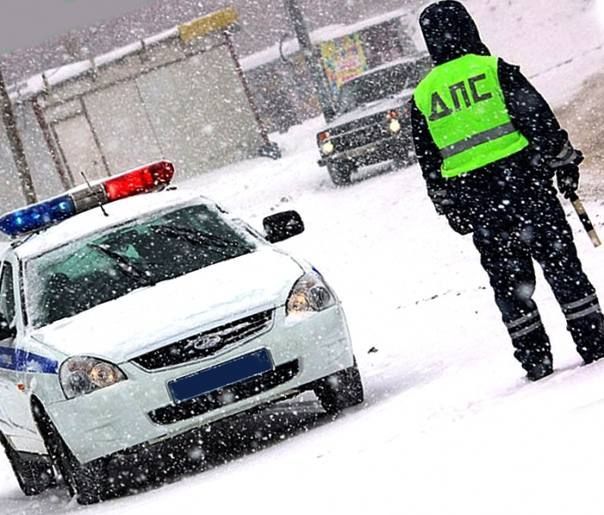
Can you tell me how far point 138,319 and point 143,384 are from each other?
1.47 ft

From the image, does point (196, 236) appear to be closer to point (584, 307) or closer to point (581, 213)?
point (581, 213)

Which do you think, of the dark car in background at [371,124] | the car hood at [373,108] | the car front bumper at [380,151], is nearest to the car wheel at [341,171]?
the dark car in background at [371,124]

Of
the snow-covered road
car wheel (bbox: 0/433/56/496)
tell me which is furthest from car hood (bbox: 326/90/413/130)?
car wheel (bbox: 0/433/56/496)

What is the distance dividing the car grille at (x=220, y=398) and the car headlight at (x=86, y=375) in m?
0.27

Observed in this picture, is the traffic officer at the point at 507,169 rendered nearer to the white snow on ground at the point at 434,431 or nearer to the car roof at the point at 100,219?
the white snow on ground at the point at 434,431

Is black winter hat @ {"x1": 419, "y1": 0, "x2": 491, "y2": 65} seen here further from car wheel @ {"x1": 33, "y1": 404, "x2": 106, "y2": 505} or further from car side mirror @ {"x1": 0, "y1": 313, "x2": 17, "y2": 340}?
car side mirror @ {"x1": 0, "y1": 313, "x2": 17, "y2": 340}

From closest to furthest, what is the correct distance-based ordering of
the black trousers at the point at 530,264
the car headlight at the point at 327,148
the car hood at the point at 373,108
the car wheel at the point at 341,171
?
the black trousers at the point at 530,264, the car hood at the point at 373,108, the car headlight at the point at 327,148, the car wheel at the point at 341,171

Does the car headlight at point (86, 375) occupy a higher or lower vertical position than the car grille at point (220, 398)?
higher

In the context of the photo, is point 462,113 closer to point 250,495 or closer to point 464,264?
point 250,495

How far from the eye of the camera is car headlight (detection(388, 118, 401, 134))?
23.1 meters

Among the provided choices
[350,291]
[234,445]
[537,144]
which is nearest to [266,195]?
Result: [350,291]

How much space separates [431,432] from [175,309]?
217cm

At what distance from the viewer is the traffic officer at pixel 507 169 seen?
6.70m

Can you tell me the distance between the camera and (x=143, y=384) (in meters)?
7.31
